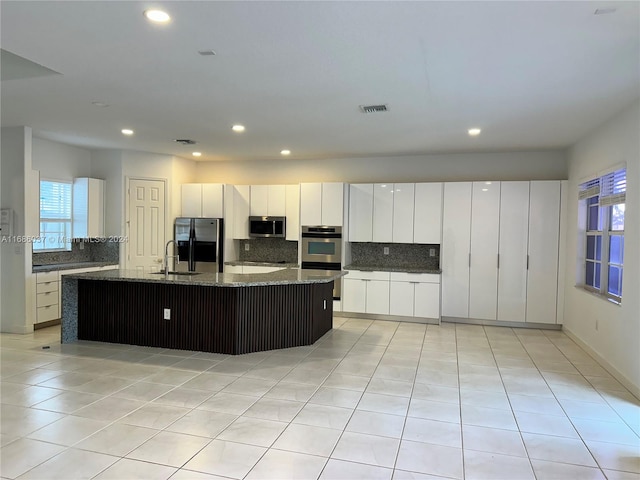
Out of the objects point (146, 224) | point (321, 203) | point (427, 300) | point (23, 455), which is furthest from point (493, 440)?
point (146, 224)

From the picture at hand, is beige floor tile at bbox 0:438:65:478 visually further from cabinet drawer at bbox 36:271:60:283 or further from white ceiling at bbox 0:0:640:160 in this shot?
cabinet drawer at bbox 36:271:60:283

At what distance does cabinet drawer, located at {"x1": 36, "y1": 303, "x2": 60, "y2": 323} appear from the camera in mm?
6004

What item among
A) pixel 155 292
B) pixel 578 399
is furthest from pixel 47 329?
pixel 578 399

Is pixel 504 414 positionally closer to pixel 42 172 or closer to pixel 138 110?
pixel 138 110

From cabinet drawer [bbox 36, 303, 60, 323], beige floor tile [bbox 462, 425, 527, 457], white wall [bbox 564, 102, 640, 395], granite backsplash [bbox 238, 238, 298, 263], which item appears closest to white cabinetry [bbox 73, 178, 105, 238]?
cabinet drawer [bbox 36, 303, 60, 323]

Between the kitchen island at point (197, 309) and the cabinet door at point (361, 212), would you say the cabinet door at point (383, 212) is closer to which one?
the cabinet door at point (361, 212)

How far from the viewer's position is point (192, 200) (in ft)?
25.1

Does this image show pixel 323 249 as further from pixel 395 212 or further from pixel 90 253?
pixel 90 253

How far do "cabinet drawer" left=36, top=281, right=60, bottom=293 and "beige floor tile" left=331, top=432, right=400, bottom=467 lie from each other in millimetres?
5116

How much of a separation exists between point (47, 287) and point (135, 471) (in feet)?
15.2

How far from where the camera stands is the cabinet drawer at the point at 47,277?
5.99 meters

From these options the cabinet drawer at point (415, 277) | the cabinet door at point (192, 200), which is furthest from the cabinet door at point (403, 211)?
the cabinet door at point (192, 200)

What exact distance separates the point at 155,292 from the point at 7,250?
243 cm

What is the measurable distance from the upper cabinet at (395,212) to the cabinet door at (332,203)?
241 millimetres
